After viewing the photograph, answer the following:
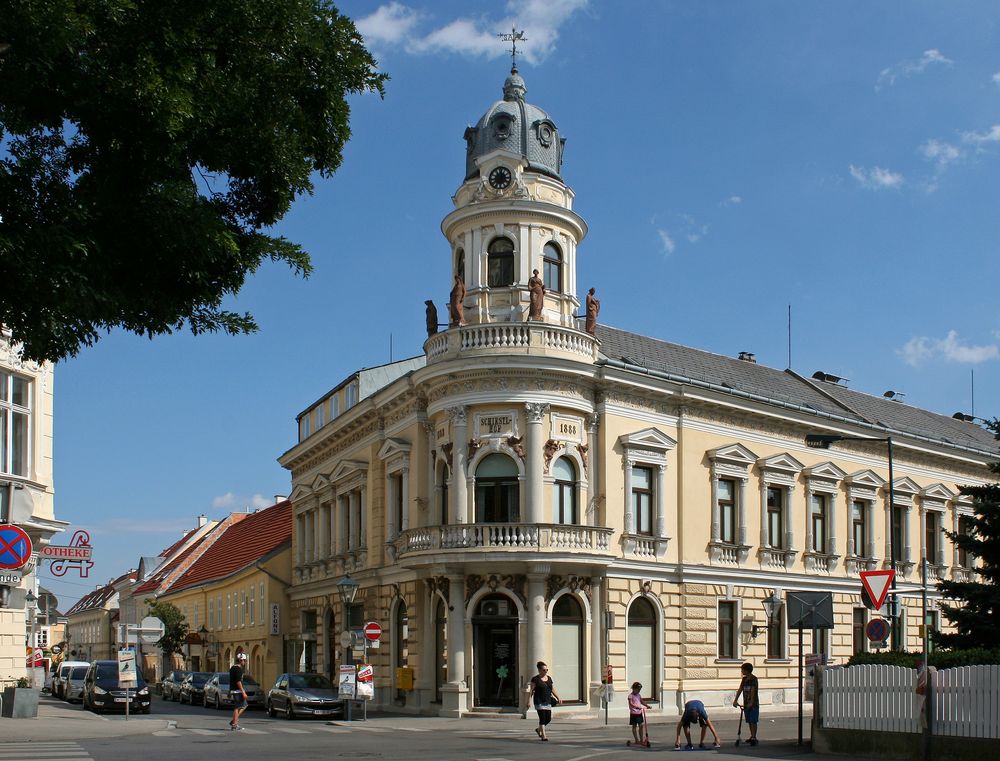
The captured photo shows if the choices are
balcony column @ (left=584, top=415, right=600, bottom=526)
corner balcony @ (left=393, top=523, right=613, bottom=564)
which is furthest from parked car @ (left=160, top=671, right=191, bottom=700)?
balcony column @ (left=584, top=415, right=600, bottom=526)

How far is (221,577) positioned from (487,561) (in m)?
32.3

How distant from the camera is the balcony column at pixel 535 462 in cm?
3266

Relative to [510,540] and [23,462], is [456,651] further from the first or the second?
[23,462]

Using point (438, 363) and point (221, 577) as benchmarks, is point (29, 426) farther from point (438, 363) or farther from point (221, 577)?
point (221, 577)

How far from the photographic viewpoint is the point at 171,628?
66062 millimetres

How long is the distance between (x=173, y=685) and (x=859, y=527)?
2799cm

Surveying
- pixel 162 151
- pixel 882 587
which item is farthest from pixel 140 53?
pixel 882 587

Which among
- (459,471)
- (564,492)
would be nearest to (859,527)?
(564,492)

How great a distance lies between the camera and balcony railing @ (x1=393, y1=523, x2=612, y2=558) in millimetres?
32156

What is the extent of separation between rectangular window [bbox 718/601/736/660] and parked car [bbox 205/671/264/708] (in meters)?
15.7

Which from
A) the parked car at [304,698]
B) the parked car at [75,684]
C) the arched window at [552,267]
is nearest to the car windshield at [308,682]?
the parked car at [304,698]

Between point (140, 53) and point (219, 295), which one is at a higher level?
point (140, 53)

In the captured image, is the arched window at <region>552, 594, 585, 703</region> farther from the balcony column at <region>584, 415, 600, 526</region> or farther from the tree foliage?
the tree foliage

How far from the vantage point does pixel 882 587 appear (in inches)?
866
